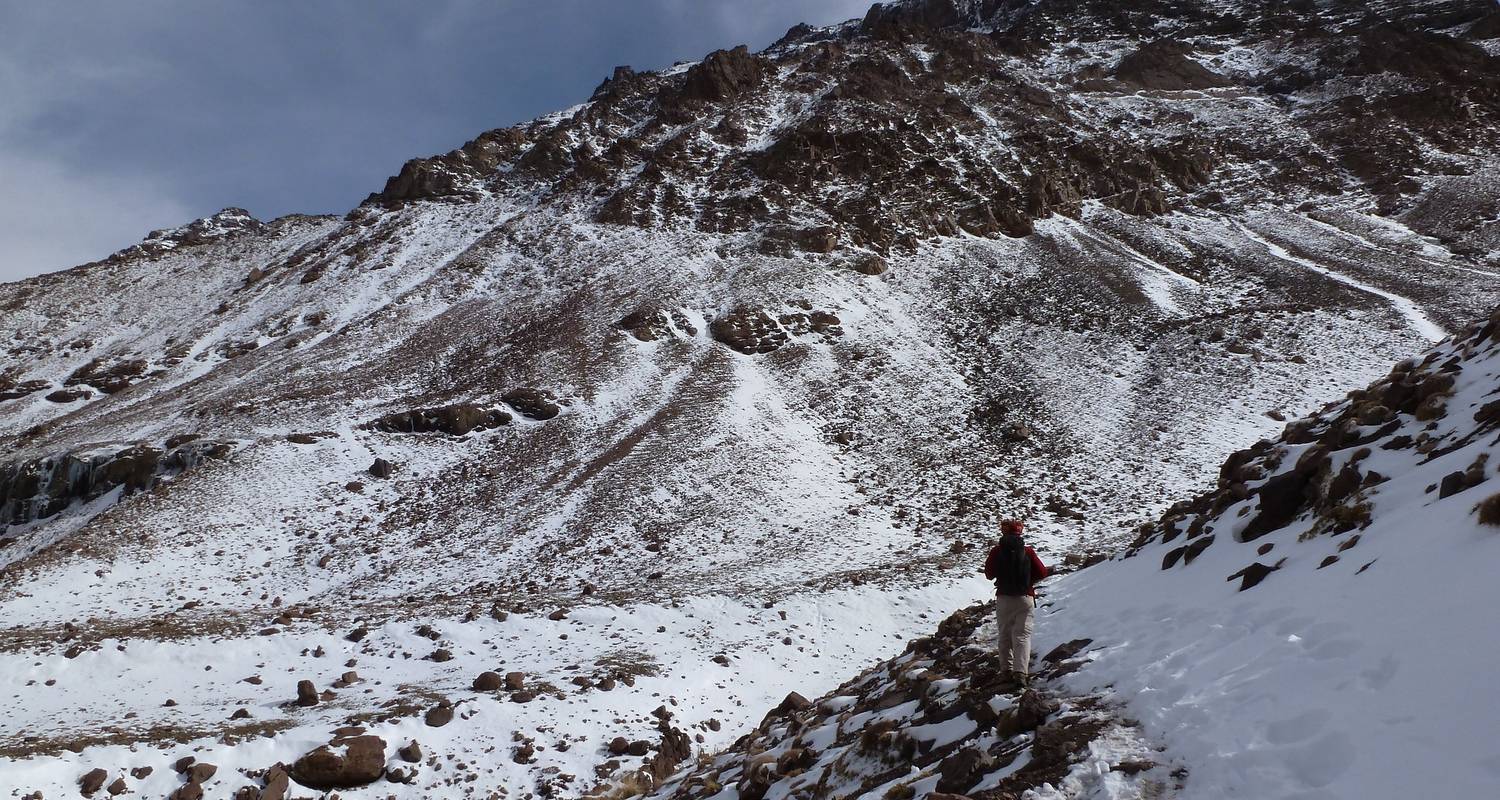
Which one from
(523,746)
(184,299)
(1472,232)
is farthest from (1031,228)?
(184,299)

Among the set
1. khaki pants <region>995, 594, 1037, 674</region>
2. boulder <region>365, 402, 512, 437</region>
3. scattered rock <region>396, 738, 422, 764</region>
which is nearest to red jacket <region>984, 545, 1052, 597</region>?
khaki pants <region>995, 594, 1037, 674</region>

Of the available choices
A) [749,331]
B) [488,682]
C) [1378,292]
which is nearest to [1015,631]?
[488,682]

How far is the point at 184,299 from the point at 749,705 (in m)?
62.0

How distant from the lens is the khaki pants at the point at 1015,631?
8.12 meters

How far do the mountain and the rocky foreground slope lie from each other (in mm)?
6075

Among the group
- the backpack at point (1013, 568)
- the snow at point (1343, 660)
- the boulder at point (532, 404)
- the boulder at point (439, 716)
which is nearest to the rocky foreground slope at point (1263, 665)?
the snow at point (1343, 660)

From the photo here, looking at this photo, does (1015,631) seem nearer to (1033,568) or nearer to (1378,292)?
(1033,568)

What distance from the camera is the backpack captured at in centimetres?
840

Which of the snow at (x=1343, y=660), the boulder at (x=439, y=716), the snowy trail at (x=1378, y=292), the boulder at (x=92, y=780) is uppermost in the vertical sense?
the boulder at (x=92, y=780)

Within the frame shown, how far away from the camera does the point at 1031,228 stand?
180ft

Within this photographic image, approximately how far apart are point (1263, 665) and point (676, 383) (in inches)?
1252

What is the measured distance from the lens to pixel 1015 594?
835 centimetres

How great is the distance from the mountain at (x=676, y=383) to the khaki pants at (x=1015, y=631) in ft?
24.3

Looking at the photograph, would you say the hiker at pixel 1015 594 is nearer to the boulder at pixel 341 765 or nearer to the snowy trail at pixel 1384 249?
the boulder at pixel 341 765
